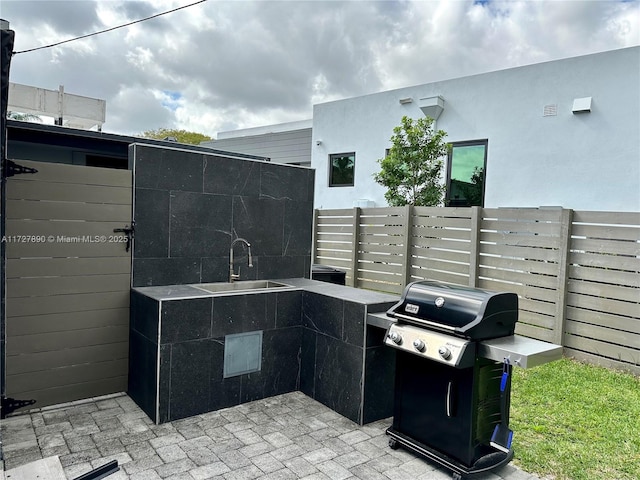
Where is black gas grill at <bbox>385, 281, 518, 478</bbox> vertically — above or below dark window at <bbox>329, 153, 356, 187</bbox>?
below

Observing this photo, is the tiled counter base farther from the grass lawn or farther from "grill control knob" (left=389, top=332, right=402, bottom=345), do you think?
"grill control knob" (left=389, top=332, right=402, bottom=345)

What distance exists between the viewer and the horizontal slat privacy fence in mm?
4027

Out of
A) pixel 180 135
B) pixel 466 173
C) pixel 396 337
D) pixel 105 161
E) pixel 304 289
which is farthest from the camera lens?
pixel 180 135

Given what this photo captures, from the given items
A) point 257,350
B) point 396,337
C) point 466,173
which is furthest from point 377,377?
point 466,173

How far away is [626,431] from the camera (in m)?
2.91

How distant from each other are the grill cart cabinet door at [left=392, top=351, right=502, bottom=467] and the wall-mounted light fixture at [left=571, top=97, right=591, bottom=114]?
536cm

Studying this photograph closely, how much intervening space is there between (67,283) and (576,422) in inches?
150

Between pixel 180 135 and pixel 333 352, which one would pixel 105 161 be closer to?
pixel 333 352

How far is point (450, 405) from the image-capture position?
7.72 feet

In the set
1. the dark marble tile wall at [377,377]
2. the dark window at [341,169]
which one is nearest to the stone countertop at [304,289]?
the dark marble tile wall at [377,377]

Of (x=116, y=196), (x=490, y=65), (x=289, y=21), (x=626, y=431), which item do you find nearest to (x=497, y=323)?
(x=626, y=431)

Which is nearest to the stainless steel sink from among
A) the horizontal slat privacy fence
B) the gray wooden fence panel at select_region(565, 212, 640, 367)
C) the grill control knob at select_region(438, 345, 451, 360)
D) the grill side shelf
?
the grill control knob at select_region(438, 345, 451, 360)

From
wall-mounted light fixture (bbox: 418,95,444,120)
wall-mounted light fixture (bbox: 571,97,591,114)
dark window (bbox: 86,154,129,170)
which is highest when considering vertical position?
wall-mounted light fixture (bbox: 418,95,444,120)

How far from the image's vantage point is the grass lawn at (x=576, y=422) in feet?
8.19
